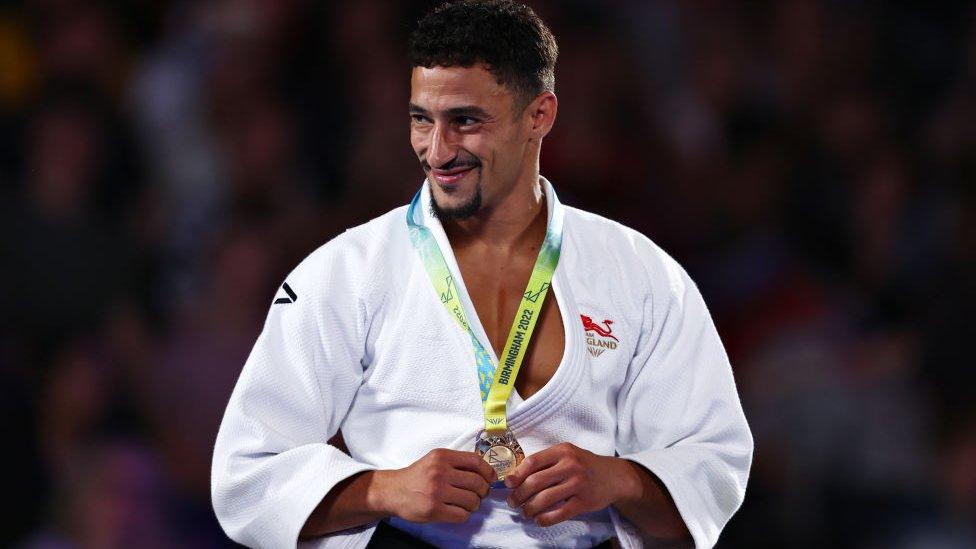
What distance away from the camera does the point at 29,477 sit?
419cm

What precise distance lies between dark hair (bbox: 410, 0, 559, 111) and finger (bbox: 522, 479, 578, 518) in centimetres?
73

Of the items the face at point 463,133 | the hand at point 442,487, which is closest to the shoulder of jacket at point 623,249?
the face at point 463,133

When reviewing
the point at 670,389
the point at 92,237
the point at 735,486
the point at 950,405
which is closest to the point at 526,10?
the point at 670,389

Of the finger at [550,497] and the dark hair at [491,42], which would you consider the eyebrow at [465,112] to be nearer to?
the dark hair at [491,42]

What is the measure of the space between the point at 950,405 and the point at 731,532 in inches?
39.9

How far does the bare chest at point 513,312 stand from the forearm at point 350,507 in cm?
35

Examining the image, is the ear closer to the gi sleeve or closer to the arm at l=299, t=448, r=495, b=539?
the gi sleeve

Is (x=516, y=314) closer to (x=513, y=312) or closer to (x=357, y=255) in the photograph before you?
(x=513, y=312)

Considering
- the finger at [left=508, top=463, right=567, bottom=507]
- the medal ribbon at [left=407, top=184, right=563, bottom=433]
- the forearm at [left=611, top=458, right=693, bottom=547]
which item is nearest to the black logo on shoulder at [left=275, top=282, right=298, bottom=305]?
the medal ribbon at [left=407, top=184, right=563, bottom=433]

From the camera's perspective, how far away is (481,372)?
231 cm

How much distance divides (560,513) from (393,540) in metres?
0.35

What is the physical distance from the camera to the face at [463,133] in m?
2.32

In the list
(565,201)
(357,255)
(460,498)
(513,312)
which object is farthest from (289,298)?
(565,201)

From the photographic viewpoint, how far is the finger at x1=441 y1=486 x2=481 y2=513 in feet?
6.92
